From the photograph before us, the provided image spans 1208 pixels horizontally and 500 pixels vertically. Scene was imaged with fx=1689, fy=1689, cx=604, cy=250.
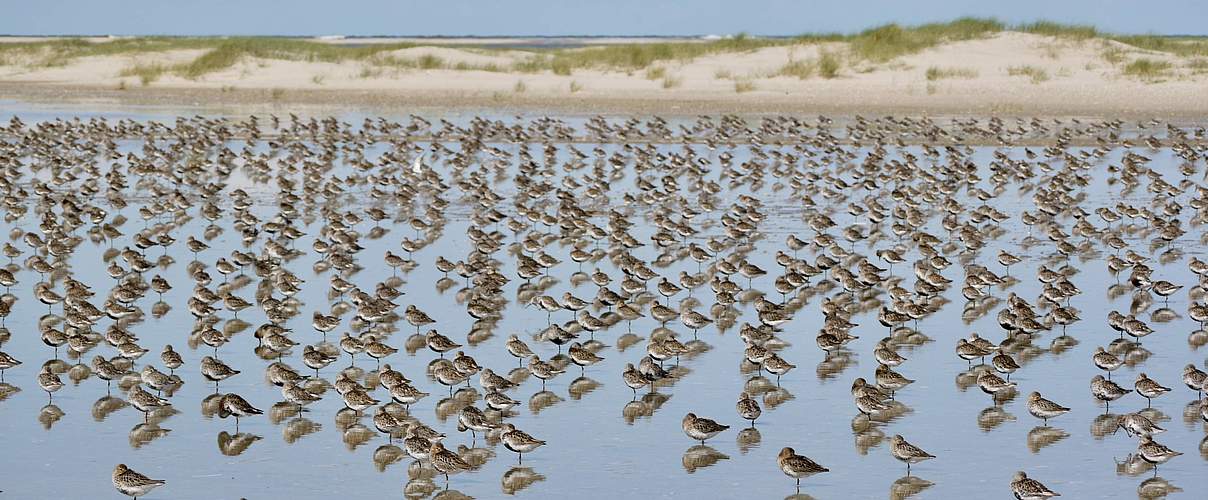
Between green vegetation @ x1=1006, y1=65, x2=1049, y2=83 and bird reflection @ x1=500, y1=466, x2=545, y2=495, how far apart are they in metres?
45.9

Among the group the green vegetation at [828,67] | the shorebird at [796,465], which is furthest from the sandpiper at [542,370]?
the green vegetation at [828,67]

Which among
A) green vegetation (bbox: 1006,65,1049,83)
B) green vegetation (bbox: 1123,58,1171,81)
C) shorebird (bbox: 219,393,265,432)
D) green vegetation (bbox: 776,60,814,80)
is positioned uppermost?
shorebird (bbox: 219,393,265,432)

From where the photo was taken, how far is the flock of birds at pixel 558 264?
15.7 metres

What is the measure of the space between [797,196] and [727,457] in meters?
17.5

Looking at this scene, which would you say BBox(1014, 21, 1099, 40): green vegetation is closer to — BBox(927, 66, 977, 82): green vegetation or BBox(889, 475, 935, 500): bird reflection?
BBox(927, 66, 977, 82): green vegetation

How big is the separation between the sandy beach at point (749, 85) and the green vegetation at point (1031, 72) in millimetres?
85

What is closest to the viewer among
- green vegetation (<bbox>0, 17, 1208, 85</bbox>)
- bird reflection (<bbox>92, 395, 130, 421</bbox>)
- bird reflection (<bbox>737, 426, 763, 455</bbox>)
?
bird reflection (<bbox>737, 426, 763, 455</bbox>)

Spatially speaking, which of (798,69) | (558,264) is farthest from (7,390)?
(798,69)

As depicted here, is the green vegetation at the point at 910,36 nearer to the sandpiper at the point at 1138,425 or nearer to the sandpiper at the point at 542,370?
the sandpiper at the point at 542,370

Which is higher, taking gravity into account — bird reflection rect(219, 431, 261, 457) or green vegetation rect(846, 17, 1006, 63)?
bird reflection rect(219, 431, 261, 457)

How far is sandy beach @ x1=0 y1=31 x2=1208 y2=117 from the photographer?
174 feet

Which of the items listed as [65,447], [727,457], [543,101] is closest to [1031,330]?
[727,457]

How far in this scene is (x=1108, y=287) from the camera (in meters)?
21.7

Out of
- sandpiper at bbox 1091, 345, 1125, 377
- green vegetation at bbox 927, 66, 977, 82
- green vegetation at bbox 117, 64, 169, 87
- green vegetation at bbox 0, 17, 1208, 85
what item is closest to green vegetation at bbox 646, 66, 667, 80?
green vegetation at bbox 0, 17, 1208, 85
